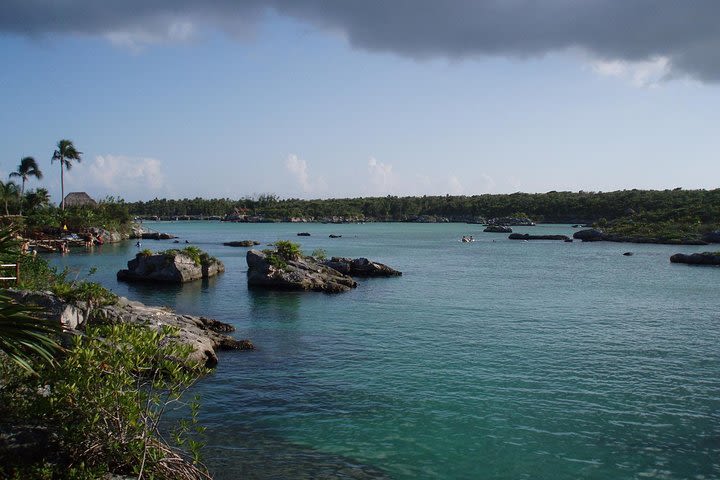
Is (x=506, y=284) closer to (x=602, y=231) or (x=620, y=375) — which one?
(x=620, y=375)

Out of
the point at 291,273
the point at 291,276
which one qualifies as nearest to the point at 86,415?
the point at 291,276

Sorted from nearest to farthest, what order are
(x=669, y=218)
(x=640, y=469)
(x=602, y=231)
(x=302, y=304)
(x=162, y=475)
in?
1. (x=162, y=475)
2. (x=640, y=469)
3. (x=302, y=304)
4. (x=602, y=231)
5. (x=669, y=218)

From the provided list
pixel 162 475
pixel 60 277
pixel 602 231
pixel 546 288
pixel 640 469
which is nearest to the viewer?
pixel 162 475

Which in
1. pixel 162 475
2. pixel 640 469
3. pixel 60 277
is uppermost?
pixel 60 277

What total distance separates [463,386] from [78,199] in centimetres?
11670

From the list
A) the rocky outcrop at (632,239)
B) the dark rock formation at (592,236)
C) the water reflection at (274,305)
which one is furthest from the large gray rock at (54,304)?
the dark rock formation at (592,236)

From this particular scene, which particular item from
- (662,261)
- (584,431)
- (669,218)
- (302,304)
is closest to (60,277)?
(302,304)

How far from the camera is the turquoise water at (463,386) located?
15.6m

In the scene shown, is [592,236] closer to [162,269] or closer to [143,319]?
[162,269]

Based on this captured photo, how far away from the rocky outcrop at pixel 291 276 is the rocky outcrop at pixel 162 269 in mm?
5600

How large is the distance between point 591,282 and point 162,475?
4927 cm

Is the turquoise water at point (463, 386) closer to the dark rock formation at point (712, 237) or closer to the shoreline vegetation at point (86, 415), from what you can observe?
the shoreline vegetation at point (86, 415)

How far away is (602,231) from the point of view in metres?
125

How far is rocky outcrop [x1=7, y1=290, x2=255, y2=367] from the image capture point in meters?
22.4
